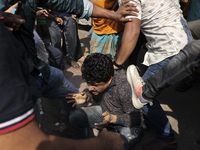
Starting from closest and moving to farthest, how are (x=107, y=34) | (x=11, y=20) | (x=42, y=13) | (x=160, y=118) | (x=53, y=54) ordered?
(x=11, y=20) → (x=160, y=118) → (x=107, y=34) → (x=53, y=54) → (x=42, y=13)

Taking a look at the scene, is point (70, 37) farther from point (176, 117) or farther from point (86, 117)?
point (176, 117)

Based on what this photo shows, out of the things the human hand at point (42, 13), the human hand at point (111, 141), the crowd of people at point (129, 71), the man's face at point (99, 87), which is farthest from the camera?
the human hand at point (42, 13)

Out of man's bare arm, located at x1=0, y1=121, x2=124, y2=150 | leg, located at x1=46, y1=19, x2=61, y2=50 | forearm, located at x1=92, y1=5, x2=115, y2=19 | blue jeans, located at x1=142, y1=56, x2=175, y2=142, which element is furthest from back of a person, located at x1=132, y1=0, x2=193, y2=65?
leg, located at x1=46, y1=19, x2=61, y2=50

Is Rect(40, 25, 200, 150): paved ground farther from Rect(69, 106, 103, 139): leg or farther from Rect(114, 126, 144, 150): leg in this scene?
Rect(69, 106, 103, 139): leg

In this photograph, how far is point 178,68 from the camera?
183 centimetres

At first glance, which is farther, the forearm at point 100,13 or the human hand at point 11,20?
the forearm at point 100,13

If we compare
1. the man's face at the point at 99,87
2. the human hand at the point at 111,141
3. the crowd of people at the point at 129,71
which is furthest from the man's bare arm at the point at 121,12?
the human hand at the point at 111,141

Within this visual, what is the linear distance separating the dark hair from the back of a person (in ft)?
2.14

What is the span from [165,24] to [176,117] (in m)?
1.43

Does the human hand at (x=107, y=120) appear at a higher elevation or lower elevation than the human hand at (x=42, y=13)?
lower

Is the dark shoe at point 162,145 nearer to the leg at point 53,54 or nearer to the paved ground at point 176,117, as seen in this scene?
the paved ground at point 176,117

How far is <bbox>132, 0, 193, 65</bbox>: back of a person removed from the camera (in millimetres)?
1936

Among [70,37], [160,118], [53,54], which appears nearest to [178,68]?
[160,118]

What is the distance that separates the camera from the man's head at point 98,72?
71.9 inches
